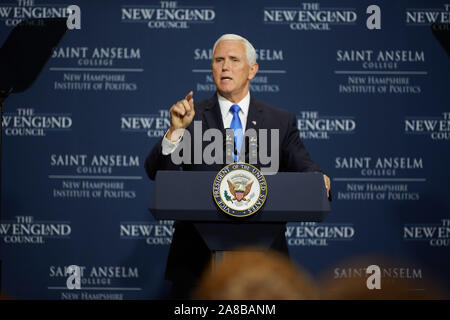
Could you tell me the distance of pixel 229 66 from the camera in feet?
8.49

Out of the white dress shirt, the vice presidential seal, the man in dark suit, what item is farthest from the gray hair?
the vice presidential seal

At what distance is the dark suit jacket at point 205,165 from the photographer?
2434mm

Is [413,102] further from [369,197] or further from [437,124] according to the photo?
[369,197]

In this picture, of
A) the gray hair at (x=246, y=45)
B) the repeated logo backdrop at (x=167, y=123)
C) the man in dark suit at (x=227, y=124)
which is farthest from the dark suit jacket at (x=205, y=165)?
the repeated logo backdrop at (x=167, y=123)

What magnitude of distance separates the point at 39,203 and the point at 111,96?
98 cm

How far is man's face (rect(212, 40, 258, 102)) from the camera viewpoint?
258 cm

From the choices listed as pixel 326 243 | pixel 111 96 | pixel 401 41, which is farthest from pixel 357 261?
pixel 111 96

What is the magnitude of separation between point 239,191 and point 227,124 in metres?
0.67

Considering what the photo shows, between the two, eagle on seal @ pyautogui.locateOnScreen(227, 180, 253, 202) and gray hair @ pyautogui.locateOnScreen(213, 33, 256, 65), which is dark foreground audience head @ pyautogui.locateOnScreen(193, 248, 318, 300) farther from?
gray hair @ pyautogui.locateOnScreen(213, 33, 256, 65)

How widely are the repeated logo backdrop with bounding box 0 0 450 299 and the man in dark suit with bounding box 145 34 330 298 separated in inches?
59.2

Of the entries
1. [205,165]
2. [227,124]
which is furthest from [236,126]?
[205,165]

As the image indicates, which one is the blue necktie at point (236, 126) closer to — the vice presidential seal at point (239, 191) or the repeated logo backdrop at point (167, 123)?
the vice presidential seal at point (239, 191)

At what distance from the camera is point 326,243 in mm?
4125

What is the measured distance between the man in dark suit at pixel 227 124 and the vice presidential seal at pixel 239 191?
39 cm
